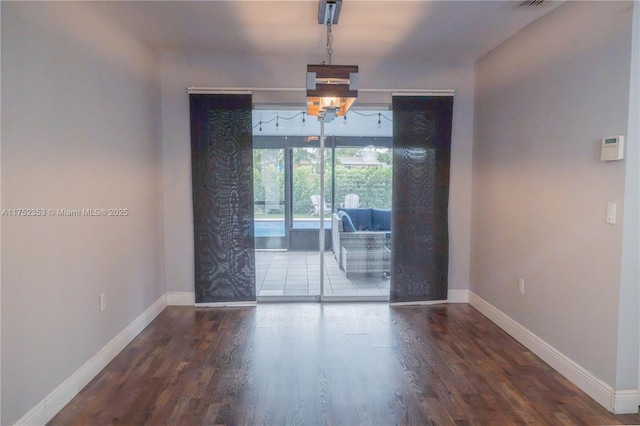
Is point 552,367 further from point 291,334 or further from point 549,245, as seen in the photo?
point 291,334

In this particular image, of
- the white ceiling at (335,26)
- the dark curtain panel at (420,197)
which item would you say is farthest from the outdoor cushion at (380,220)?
the white ceiling at (335,26)

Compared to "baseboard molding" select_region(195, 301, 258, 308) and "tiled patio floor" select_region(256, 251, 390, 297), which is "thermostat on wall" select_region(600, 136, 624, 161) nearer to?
"tiled patio floor" select_region(256, 251, 390, 297)

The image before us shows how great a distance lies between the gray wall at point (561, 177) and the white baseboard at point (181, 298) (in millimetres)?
3193

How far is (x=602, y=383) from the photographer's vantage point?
7.89ft

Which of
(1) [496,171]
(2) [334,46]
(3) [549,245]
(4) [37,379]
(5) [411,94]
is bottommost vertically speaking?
(4) [37,379]

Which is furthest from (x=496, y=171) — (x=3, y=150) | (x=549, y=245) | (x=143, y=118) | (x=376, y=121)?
(x=3, y=150)

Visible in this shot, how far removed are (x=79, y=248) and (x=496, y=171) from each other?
3.64 metres

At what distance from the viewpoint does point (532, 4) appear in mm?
2795

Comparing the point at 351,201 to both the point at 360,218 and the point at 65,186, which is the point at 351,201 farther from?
the point at 65,186

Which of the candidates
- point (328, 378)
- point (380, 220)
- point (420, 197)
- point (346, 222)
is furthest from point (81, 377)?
point (420, 197)

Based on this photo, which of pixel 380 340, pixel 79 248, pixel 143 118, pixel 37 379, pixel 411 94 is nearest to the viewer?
pixel 37 379

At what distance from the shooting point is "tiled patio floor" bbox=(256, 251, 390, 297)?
14.8 feet

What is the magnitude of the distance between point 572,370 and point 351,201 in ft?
8.58

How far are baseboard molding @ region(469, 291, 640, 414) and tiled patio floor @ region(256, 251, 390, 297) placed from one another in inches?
54.1
